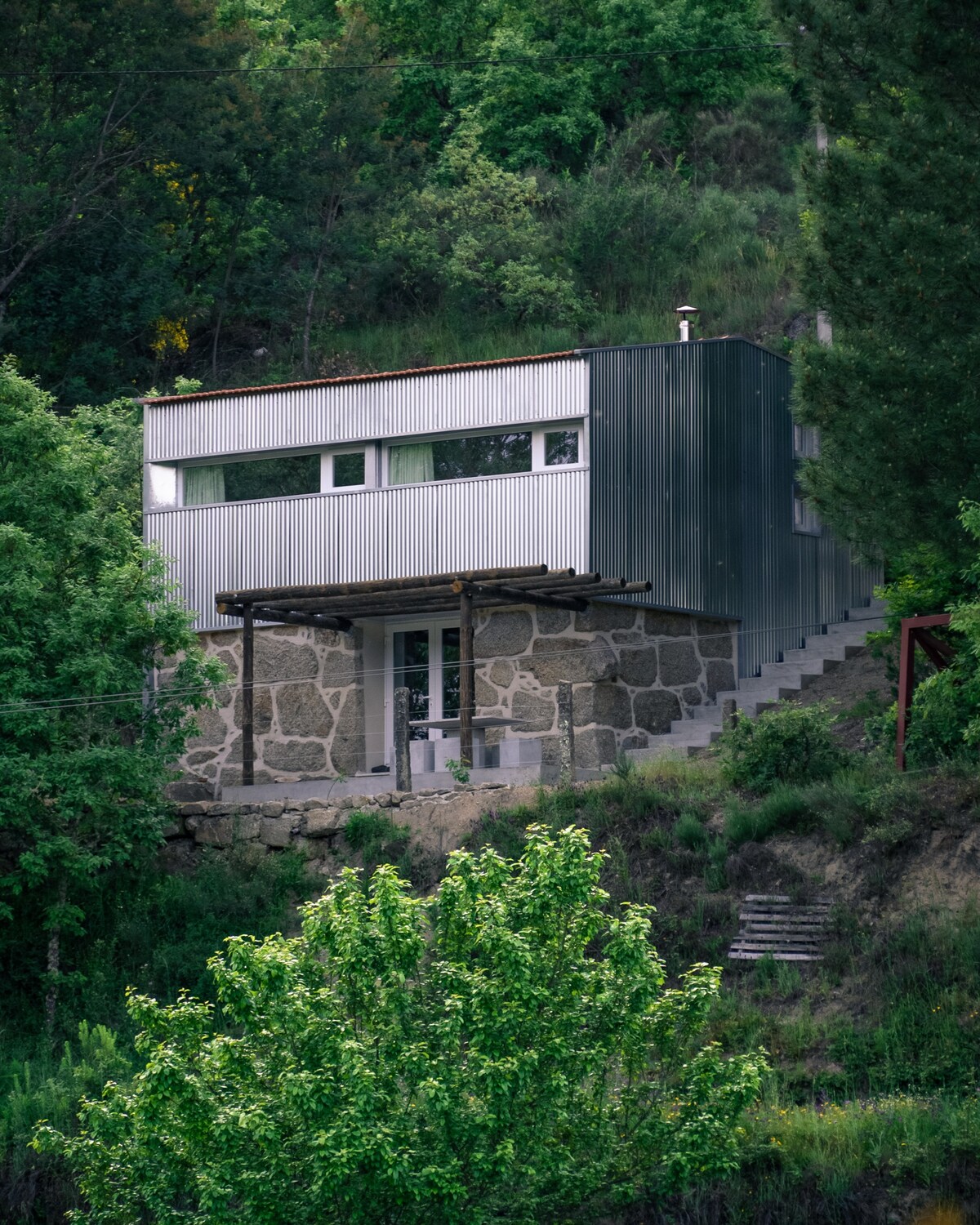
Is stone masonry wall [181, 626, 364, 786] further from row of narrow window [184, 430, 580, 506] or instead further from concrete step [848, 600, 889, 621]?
concrete step [848, 600, 889, 621]

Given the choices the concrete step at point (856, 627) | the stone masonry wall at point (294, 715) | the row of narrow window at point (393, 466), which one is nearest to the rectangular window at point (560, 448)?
the row of narrow window at point (393, 466)

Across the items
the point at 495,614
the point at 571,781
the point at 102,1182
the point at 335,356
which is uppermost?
the point at 335,356

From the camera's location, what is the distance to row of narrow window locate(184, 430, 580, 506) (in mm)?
27109

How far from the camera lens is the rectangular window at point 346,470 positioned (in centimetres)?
2836

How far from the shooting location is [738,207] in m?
46.3

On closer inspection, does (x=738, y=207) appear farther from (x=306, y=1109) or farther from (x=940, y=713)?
(x=306, y=1109)

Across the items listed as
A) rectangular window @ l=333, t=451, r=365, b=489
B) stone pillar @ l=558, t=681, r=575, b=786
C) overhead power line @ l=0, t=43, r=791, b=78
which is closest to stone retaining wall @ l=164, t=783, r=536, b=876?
stone pillar @ l=558, t=681, r=575, b=786

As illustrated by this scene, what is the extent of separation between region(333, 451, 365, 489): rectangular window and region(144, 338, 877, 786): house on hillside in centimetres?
3

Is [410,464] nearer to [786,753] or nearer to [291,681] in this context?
[291,681]

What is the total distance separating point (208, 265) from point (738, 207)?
1237 centimetres

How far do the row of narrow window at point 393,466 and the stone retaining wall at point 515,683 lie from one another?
203 centimetres

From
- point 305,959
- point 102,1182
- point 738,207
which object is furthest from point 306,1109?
point 738,207

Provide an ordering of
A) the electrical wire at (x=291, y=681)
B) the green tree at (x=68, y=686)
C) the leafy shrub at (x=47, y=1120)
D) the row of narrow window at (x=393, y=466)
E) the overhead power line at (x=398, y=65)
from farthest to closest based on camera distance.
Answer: the overhead power line at (x=398, y=65), the row of narrow window at (x=393, y=466), the electrical wire at (x=291, y=681), the green tree at (x=68, y=686), the leafy shrub at (x=47, y=1120)

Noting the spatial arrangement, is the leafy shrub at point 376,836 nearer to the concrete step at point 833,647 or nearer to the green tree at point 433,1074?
the concrete step at point 833,647
